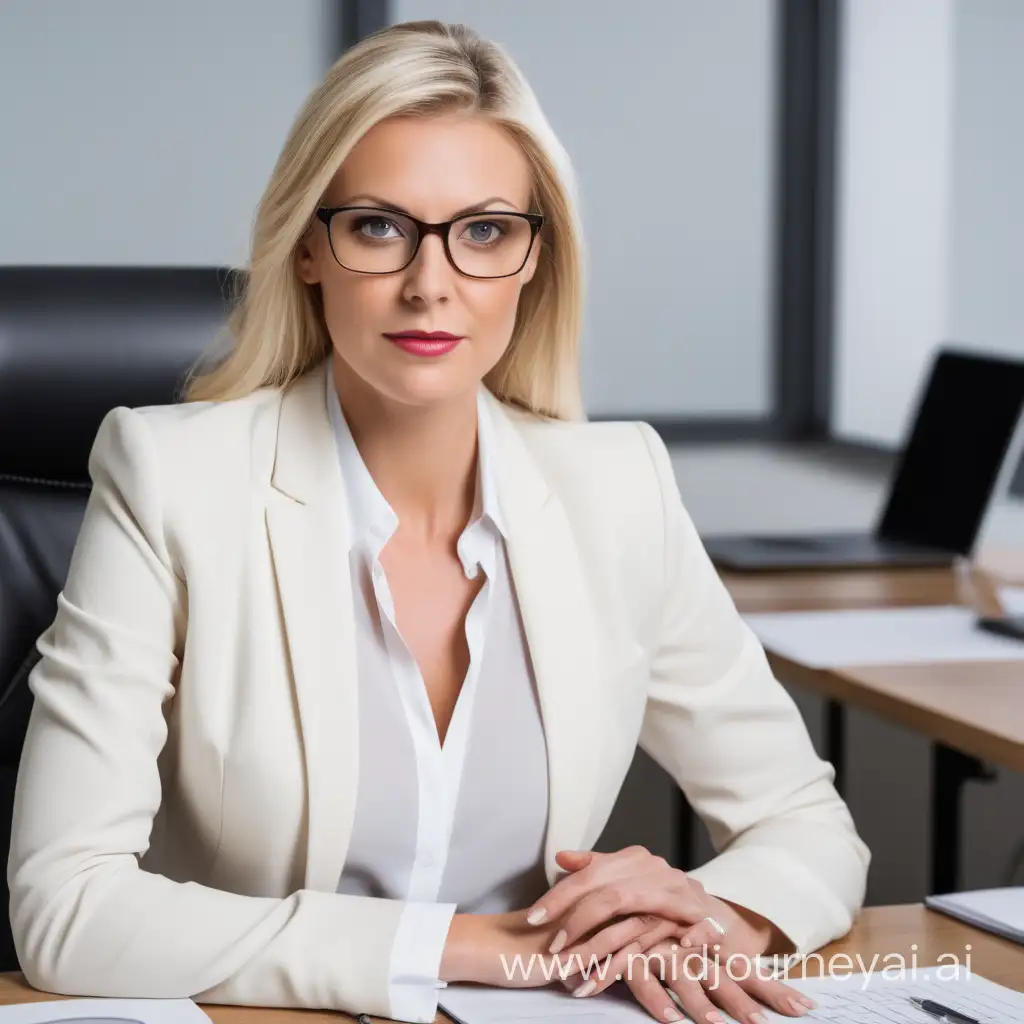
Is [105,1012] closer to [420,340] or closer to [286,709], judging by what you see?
[286,709]

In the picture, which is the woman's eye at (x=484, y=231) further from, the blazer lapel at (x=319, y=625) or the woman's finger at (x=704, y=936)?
the woman's finger at (x=704, y=936)

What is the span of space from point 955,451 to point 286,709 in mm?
1582

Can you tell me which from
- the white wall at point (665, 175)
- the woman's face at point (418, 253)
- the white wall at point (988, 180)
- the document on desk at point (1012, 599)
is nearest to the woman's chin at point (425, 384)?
the woman's face at point (418, 253)

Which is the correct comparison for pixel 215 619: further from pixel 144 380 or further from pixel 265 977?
pixel 144 380

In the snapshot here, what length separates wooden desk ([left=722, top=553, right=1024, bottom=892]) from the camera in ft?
5.18

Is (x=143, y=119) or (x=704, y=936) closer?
(x=704, y=936)

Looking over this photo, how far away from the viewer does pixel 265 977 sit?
1.04 meters

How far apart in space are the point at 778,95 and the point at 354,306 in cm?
229

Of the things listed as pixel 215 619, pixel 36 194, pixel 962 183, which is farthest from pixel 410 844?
pixel 962 183

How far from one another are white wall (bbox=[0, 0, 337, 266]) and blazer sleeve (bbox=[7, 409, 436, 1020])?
69.7 inches

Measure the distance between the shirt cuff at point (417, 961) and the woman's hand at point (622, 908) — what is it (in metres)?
0.07

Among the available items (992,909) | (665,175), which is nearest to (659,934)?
(992,909)

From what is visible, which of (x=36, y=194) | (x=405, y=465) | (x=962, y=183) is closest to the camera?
(x=405, y=465)

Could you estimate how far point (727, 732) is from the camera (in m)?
1.38
